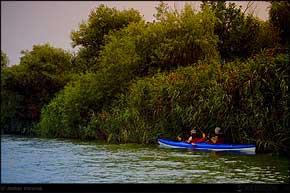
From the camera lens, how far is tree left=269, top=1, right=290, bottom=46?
2.30 metres

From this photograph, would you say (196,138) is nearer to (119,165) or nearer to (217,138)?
(217,138)

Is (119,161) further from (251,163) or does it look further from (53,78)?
(251,163)

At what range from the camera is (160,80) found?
291 centimetres

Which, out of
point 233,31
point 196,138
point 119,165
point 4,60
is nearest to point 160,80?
point 196,138

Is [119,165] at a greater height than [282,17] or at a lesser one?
lesser

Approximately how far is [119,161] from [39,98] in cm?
52

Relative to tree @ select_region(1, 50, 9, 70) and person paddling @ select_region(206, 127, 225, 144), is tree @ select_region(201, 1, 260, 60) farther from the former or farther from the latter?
tree @ select_region(1, 50, 9, 70)

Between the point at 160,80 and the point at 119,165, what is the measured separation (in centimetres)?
77

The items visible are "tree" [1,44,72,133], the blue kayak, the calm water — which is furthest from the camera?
the blue kayak

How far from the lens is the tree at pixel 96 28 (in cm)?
233

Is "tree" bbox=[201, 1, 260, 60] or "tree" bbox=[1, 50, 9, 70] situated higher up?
"tree" bbox=[201, 1, 260, 60]

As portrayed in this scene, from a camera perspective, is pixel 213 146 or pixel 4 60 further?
pixel 213 146

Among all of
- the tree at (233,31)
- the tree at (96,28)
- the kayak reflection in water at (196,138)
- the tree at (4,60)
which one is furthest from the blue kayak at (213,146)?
the tree at (4,60)

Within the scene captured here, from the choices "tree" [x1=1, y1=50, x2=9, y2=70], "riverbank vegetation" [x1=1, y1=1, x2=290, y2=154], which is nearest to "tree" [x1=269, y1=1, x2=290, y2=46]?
"riverbank vegetation" [x1=1, y1=1, x2=290, y2=154]
